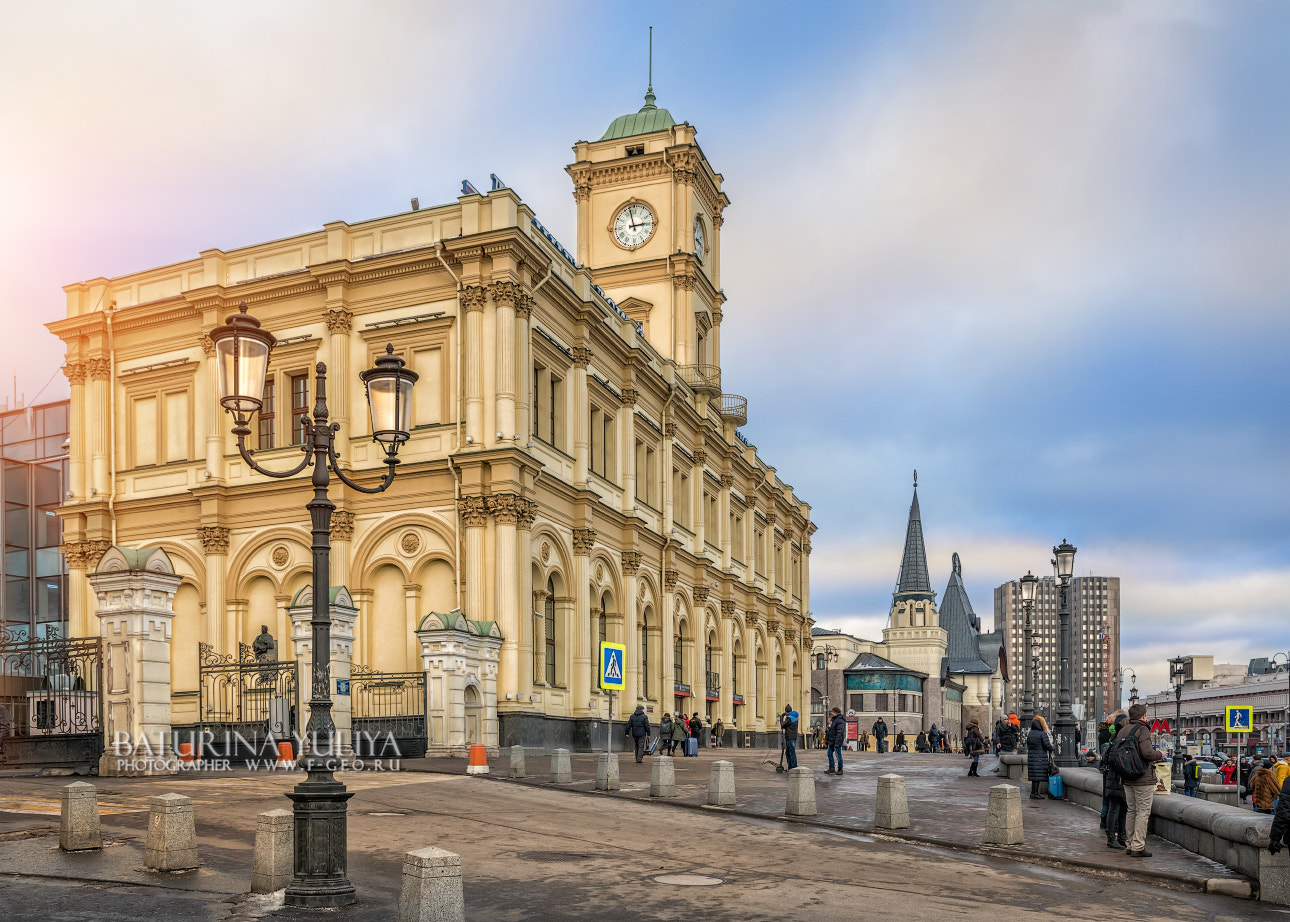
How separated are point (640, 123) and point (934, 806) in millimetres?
42083

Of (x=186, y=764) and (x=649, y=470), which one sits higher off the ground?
(x=649, y=470)

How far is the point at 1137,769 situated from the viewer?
49.9ft

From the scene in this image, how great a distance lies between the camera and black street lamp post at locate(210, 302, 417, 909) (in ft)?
34.4

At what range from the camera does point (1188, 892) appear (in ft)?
43.7

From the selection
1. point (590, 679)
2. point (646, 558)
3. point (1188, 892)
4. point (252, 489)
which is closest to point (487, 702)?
point (590, 679)

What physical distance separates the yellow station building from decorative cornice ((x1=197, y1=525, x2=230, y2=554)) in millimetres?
69

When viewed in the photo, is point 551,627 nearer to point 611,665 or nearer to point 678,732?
point 678,732

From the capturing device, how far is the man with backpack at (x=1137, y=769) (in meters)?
15.1

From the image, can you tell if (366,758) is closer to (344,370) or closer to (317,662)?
(344,370)

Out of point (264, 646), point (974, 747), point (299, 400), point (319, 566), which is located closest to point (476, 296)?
point (299, 400)

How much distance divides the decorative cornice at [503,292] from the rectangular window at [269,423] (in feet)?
28.0

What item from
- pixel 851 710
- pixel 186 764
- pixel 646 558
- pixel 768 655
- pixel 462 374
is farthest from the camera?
pixel 851 710

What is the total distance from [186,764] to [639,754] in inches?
463

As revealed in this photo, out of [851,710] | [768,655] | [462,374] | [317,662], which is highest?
[462,374]
